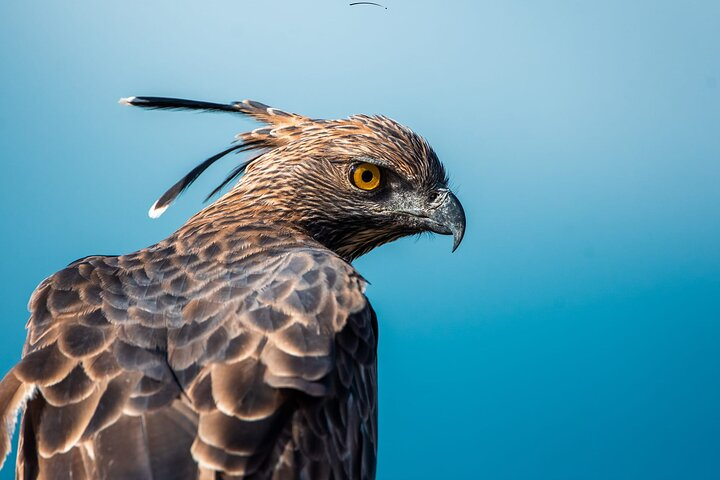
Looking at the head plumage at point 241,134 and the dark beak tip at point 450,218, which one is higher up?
the head plumage at point 241,134

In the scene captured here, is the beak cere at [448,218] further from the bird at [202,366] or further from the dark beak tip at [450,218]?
the bird at [202,366]

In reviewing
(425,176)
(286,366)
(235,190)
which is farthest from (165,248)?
(425,176)

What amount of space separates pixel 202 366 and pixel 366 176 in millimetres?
1287

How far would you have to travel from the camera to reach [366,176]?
3.01 m

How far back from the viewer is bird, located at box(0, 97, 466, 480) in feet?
5.81

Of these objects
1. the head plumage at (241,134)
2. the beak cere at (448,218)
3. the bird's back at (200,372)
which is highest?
the head plumage at (241,134)

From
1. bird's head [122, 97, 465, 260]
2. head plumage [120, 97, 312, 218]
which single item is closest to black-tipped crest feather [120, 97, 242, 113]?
head plumage [120, 97, 312, 218]

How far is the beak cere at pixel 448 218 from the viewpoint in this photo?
3045 mm

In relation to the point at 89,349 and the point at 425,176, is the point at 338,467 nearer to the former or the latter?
the point at 89,349

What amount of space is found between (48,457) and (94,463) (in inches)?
5.6

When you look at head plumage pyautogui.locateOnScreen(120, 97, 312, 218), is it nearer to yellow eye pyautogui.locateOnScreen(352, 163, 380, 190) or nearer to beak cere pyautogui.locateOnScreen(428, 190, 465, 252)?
yellow eye pyautogui.locateOnScreen(352, 163, 380, 190)

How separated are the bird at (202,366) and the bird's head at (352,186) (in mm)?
282

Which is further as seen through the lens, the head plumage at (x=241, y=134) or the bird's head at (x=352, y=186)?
the head plumage at (x=241, y=134)

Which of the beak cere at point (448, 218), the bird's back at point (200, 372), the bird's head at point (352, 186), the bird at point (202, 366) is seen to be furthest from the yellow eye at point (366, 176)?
the bird's back at point (200, 372)
